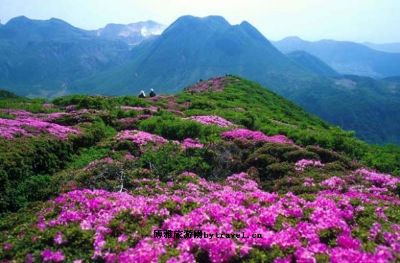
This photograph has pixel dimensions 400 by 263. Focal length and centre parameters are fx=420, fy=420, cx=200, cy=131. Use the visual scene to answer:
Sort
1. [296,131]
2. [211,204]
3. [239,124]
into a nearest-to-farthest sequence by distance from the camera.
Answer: [211,204] → [296,131] → [239,124]

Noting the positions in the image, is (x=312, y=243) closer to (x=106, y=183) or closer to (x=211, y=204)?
(x=211, y=204)

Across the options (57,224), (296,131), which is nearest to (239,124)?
(296,131)

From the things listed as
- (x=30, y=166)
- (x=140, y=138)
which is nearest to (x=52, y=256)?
(x=30, y=166)

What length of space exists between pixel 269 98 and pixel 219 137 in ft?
141

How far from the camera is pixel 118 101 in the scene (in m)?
42.1

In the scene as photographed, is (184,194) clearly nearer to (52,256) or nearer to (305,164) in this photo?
(52,256)

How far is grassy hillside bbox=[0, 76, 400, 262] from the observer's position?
10.3m

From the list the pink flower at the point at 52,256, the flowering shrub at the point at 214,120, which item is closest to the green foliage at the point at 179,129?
the flowering shrub at the point at 214,120

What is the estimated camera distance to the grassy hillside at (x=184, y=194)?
1030 centimetres

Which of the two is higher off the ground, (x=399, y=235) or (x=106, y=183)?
(x=399, y=235)

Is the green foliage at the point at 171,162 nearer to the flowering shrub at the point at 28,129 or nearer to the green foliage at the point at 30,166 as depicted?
the green foliage at the point at 30,166

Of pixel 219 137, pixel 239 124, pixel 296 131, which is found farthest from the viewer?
pixel 239 124

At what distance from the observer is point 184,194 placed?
15141 millimetres

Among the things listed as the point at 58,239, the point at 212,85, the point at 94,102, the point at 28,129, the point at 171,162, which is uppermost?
the point at 28,129
